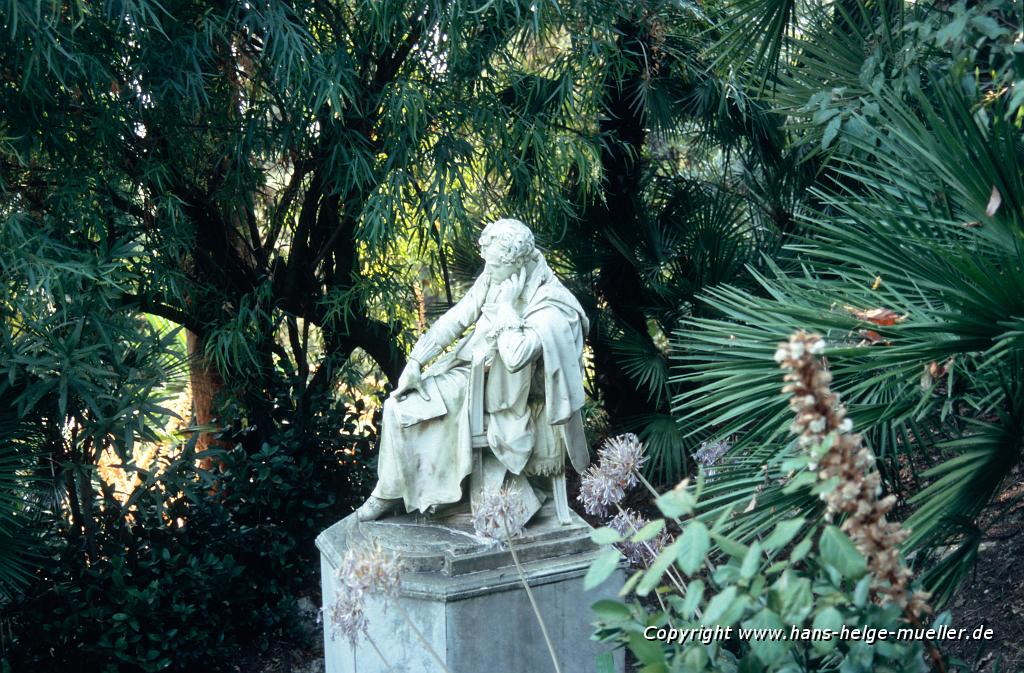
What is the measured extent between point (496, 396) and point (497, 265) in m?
0.53

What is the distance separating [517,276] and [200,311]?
9.10 feet

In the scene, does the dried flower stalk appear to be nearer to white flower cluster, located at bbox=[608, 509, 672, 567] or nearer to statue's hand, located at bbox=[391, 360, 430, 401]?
white flower cluster, located at bbox=[608, 509, 672, 567]

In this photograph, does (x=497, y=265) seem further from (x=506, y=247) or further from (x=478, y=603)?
(x=478, y=603)

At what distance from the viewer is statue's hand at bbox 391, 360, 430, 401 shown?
458 centimetres

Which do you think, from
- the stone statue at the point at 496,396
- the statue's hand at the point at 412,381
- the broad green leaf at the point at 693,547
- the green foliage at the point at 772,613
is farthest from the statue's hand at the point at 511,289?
the broad green leaf at the point at 693,547

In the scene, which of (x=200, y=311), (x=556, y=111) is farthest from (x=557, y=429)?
(x=200, y=311)

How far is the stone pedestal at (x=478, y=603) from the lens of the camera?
13.5 ft

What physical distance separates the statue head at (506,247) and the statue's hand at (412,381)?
50cm

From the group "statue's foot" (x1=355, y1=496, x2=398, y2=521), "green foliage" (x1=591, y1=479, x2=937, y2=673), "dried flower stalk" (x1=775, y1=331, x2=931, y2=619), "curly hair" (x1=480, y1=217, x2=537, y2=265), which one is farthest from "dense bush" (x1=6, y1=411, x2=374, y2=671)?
"dried flower stalk" (x1=775, y1=331, x2=931, y2=619)

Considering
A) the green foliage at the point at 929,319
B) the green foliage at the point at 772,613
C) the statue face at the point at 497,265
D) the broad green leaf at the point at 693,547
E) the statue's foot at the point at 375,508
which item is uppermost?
the statue face at the point at 497,265

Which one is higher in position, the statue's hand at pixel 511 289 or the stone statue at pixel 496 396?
the statue's hand at pixel 511 289

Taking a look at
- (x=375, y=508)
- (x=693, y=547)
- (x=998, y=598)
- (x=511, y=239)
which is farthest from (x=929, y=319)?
(x=998, y=598)

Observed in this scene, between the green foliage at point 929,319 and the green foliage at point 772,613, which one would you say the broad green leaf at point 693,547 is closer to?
the green foliage at point 772,613

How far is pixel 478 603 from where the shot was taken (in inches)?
163
